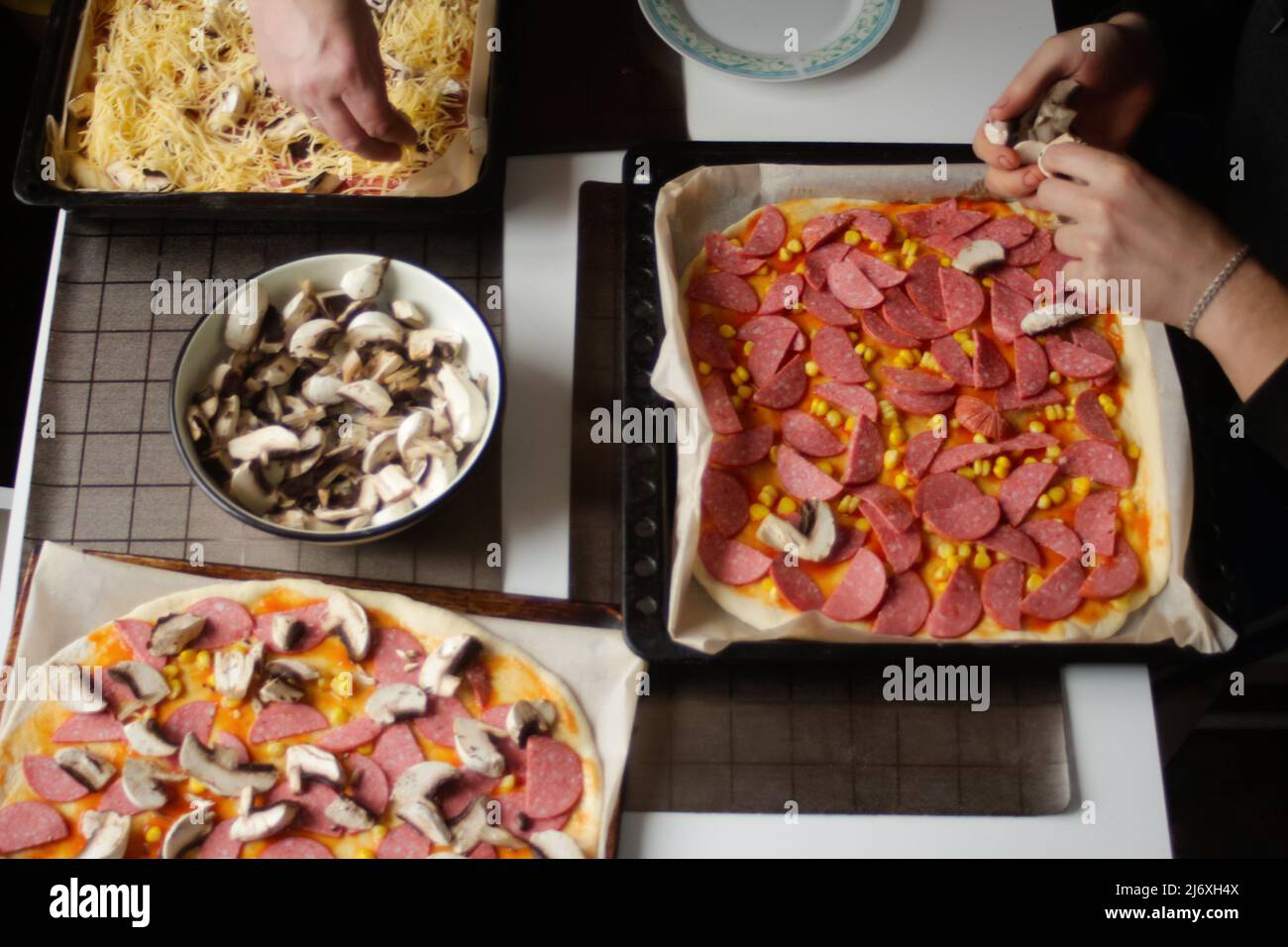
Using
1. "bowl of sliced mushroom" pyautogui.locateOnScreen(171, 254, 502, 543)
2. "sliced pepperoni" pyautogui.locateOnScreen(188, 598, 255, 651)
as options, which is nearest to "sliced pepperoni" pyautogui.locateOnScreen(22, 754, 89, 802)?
"sliced pepperoni" pyautogui.locateOnScreen(188, 598, 255, 651)

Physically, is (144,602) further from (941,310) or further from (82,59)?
(941,310)

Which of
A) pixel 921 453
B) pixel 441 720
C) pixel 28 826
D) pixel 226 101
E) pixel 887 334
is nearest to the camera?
pixel 28 826

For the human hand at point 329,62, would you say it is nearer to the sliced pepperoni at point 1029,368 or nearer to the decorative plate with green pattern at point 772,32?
the decorative plate with green pattern at point 772,32

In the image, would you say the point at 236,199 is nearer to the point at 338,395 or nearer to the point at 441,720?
the point at 338,395

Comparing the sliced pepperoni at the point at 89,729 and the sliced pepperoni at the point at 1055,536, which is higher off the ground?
the sliced pepperoni at the point at 1055,536

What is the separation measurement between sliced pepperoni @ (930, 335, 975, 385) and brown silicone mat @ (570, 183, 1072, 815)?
564 millimetres

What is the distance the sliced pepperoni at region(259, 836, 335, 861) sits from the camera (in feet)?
4.87

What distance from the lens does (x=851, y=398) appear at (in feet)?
6.01

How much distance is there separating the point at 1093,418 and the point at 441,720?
1318mm

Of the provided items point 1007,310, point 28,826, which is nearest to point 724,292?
point 1007,310

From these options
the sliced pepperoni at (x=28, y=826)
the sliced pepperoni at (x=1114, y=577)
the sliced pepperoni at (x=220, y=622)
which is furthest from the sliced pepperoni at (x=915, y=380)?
the sliced pepperoni at (x=28, y=826)

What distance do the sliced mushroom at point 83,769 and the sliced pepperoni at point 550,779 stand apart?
0.67 m

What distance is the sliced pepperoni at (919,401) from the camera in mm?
1843

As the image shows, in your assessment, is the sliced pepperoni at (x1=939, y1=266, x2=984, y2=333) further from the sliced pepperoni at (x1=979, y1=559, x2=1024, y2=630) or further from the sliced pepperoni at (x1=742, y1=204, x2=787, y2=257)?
the sliced pepperoni at (x1=979, y1=559, x2=1024, y2=630)
